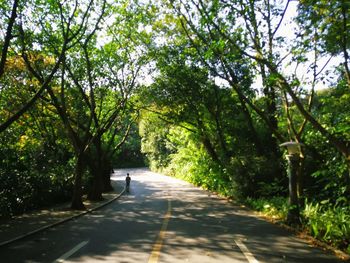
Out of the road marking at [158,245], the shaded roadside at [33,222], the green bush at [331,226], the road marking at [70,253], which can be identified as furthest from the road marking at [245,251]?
the shaded roadside at [33,222]

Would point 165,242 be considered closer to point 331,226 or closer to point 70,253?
point 70,253

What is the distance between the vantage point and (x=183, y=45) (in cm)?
2347

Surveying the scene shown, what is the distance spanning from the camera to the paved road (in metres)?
8.41

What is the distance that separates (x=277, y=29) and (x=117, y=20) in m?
9.22

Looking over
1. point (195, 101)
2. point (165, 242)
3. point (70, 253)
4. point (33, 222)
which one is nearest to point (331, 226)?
point (165, 242)

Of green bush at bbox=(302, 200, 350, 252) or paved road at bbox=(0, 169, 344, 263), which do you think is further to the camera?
green bush at bbox=(302, 200, 350, 252)

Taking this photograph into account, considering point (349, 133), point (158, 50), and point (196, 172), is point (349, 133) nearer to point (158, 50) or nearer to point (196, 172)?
point (158, 50)

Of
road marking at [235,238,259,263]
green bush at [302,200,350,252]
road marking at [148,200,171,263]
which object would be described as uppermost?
green bush at [302,200,350,252]

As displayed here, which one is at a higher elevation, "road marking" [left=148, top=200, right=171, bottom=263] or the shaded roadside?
"road marking" [left=148, top=200, right=171, bottom=263]

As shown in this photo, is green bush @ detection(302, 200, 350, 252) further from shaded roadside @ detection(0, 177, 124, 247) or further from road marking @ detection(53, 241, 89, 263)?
shaded roadside @ detection(0, 177, 124, 247)

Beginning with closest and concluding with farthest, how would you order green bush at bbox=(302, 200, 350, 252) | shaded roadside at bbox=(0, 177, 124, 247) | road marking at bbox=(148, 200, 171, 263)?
road marking at bbox=(148, 200, 171, 263) → green bush at bbox=(302, 200, 350, 252) → shaded roadside at bbox=(0, 177, 124, 247)

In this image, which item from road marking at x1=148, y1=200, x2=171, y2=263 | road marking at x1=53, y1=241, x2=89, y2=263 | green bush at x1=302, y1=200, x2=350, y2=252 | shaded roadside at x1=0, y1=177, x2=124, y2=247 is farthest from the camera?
shaded roadside at x1=0, y1=177, x2=124, y2=247

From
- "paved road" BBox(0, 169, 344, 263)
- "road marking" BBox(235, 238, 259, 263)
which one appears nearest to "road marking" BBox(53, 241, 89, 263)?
"paved road" BBox(0, 169, 344, 263)

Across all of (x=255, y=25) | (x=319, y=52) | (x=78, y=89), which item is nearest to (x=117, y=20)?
(x=78, y=89)
